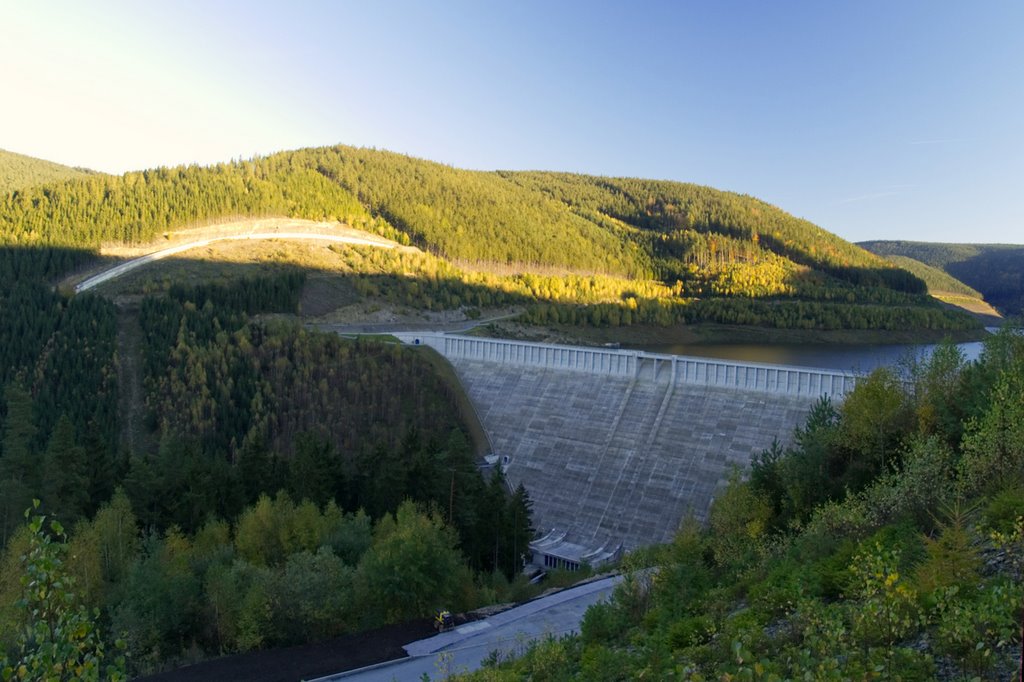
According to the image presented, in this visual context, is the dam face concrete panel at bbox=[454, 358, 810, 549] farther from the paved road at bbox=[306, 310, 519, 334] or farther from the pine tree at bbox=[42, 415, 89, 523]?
the pine tree at bbox=[42, 415, 89, 523]

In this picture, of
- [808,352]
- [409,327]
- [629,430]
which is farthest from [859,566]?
[808,352]

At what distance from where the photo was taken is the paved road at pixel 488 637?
643 inches

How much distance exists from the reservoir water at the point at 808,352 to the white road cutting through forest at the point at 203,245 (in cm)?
4566

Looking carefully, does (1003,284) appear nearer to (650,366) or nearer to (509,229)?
(509,229)

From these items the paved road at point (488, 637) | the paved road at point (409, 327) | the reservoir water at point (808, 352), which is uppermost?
the paved road at point (409, 327)

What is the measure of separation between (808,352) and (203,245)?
74.7 metres

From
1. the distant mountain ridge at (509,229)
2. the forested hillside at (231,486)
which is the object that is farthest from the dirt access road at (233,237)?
the forested hillside at (231,486)

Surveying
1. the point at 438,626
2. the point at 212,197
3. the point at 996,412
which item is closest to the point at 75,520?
the point at 438,626

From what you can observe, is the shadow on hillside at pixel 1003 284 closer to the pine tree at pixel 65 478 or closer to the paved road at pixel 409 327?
the paved road at pixel 409 327

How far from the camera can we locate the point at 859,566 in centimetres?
1098

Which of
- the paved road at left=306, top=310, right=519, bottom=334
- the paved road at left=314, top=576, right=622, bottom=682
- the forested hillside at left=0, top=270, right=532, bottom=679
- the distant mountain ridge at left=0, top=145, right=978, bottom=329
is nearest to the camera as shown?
the paved road at left=314, top=576, right=622, bottom=682

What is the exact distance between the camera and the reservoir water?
72312mm

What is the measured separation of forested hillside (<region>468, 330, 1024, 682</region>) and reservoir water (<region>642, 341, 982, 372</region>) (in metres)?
48.8

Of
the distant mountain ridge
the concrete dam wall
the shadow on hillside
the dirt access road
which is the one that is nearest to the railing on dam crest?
the concrete dam wall
